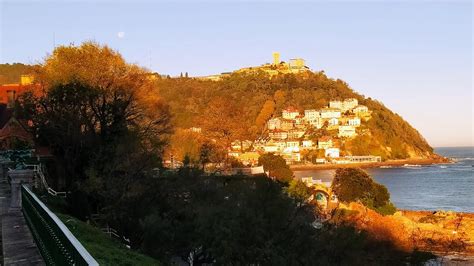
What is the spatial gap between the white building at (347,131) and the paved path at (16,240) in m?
151

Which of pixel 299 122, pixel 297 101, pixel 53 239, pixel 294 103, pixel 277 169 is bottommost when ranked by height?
pixel 277 169

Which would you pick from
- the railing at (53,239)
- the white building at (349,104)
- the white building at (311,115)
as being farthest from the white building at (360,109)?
the railing at (53,239)

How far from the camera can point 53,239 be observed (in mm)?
6414

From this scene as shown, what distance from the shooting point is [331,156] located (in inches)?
5733

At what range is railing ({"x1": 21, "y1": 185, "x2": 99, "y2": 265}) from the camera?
15.8ft

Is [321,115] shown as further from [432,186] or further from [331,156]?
[432,186]

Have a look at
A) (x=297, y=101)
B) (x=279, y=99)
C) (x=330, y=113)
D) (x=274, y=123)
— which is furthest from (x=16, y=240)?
(x=297, y=101)

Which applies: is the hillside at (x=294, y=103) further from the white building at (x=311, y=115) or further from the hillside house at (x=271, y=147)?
the white building at (x=311, y=115)

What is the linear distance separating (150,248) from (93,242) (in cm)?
625

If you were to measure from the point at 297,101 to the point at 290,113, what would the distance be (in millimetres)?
13687

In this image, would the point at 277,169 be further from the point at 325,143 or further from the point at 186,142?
the point at 325,143

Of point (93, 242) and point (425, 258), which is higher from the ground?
point (93, 242)

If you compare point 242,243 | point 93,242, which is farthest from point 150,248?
point 93,242

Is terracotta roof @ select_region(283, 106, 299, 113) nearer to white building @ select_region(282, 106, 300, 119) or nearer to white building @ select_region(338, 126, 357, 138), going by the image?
white building @ select_region(282, 106, 300, 119)
